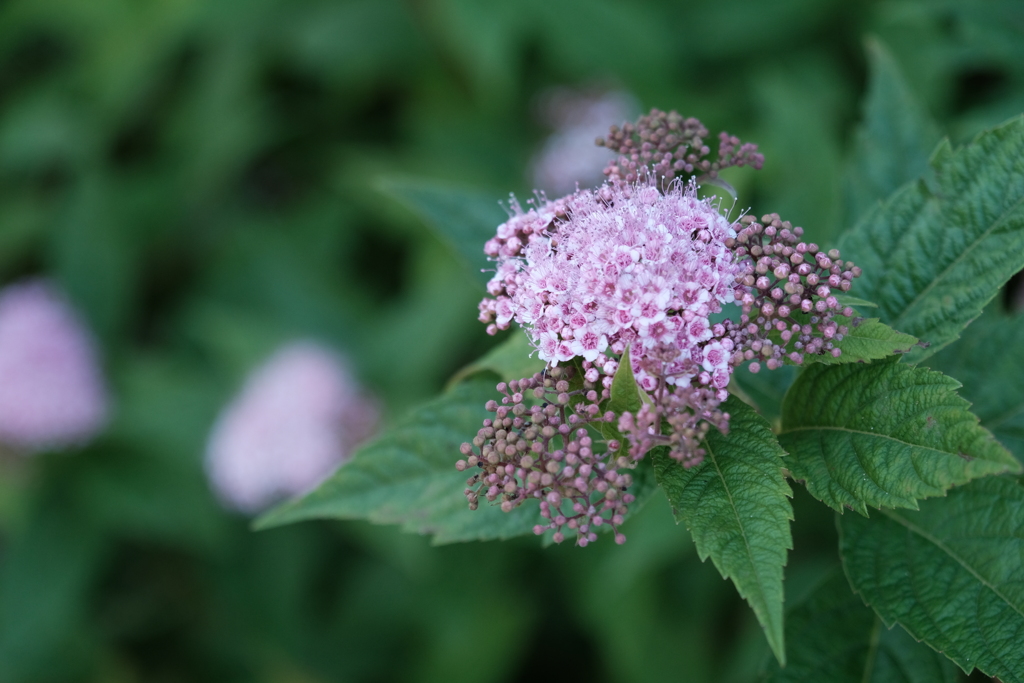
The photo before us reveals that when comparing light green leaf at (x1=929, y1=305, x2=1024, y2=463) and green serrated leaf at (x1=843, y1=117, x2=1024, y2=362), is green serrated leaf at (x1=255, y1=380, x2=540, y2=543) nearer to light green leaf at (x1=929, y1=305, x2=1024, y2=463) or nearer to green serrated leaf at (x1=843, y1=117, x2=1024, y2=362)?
green serrated leaf at (x1=843, y1=117, x2=1024, y2=362)

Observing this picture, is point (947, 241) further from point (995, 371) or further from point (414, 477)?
point (414, 477)

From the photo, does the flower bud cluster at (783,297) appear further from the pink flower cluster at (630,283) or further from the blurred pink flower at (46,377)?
the blurred pink flower at (46,377)

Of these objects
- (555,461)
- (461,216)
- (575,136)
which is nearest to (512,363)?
(555,461)

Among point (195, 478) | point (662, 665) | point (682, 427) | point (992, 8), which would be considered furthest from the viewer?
point (195, 478)

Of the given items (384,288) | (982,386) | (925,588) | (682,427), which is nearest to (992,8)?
(982,386)

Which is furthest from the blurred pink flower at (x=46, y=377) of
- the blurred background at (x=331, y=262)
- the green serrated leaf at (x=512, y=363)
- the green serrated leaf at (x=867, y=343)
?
the green serrated leaf at (x=867, y=343)

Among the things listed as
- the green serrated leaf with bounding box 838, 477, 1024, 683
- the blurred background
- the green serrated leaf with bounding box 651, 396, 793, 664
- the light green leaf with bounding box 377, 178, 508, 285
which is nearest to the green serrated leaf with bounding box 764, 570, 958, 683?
the green serrated leaf with bounding box 838, 477, 1024, 683

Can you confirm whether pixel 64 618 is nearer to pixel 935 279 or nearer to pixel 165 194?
pixel 165 194
